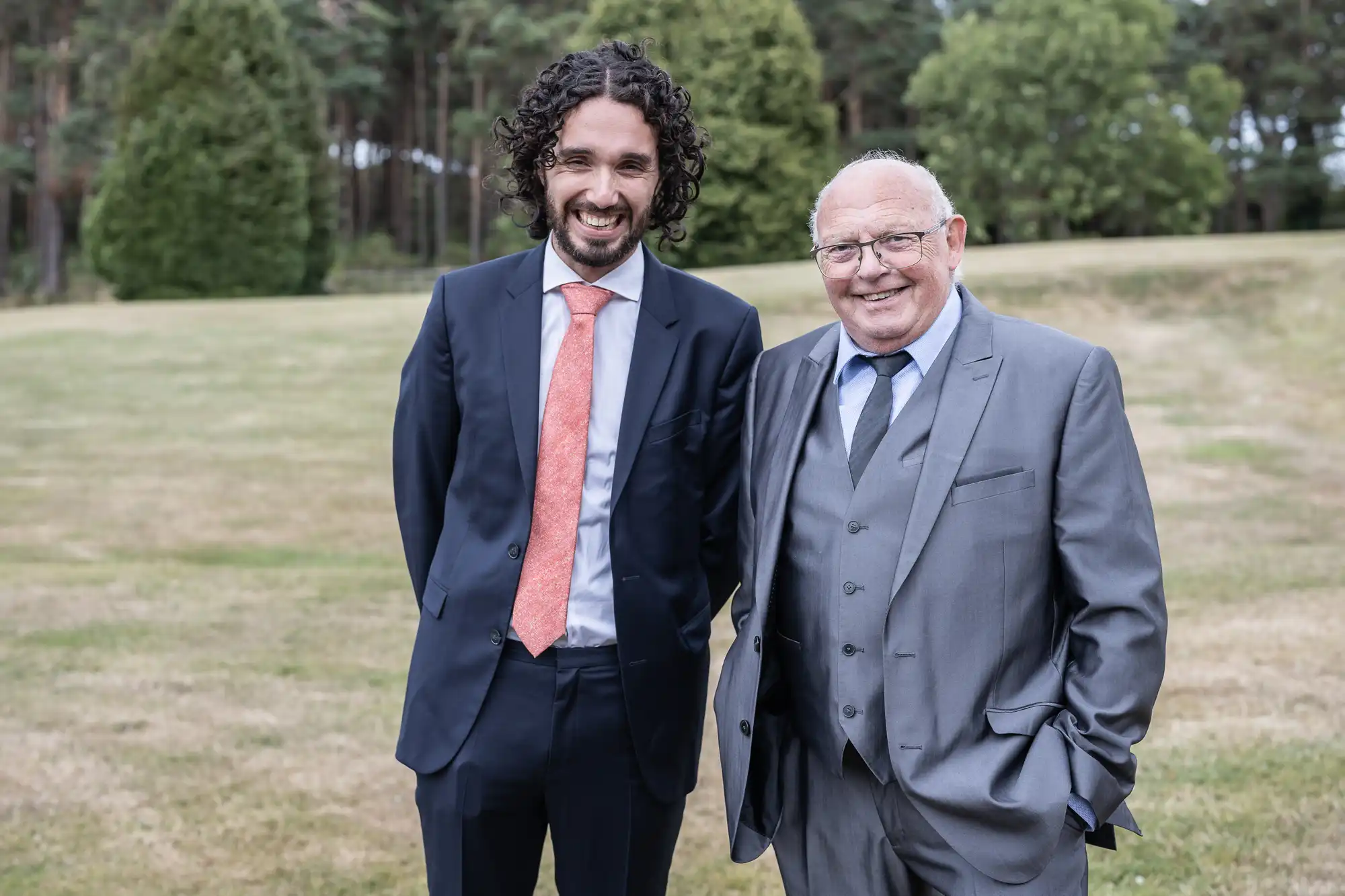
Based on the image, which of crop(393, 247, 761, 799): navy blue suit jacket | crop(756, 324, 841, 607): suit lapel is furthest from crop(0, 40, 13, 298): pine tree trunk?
crop(756, 324, 841, 607): suit lapel

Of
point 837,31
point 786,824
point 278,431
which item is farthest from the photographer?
point 837,31

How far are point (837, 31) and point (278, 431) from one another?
29991 millimetres

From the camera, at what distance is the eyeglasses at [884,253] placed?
2.57m

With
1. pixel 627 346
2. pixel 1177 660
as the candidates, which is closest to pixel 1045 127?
pixel 1177 660

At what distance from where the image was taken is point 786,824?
9.20 feet

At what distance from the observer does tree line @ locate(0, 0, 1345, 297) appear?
25.9 meters

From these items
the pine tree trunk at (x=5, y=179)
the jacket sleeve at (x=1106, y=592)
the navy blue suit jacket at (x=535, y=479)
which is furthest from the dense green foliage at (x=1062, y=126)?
the jacket sleeve at (x=1106, y=592)

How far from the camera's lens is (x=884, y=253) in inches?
101

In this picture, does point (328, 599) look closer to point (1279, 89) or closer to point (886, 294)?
point (886, 294)

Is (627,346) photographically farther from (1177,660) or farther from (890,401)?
(1177,660)

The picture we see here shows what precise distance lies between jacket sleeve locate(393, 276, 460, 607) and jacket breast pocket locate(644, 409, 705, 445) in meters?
0.49

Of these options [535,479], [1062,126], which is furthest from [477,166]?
[535,479]

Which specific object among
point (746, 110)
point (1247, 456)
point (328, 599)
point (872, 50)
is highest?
point (872, 50)

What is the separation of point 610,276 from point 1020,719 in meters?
1.34
